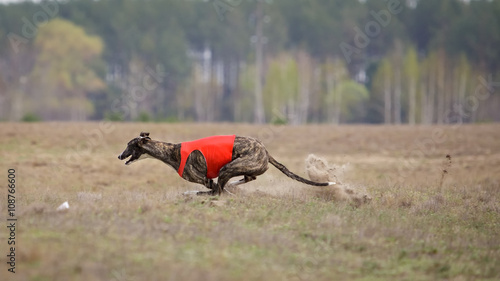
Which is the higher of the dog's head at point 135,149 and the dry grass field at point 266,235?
the dog's head at point 135,149

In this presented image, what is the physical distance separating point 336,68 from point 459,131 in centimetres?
5010

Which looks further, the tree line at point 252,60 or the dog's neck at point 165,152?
the tree line at point 252,60

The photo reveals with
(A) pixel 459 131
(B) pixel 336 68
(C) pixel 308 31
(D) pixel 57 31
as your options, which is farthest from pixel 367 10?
(A) pixel 459 131

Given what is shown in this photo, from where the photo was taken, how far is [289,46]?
10575cm

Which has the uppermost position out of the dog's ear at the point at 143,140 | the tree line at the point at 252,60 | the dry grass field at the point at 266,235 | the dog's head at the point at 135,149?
the tree line at the point at 252,60

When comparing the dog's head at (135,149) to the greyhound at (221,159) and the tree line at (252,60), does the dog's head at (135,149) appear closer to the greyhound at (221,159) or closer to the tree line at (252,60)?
the greyhound at (221,159)
